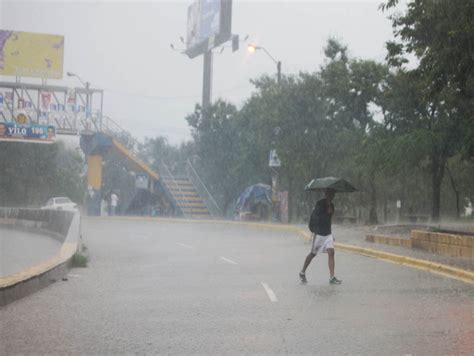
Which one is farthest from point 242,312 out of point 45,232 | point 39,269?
point 45,232

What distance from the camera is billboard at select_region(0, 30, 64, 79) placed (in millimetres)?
18750

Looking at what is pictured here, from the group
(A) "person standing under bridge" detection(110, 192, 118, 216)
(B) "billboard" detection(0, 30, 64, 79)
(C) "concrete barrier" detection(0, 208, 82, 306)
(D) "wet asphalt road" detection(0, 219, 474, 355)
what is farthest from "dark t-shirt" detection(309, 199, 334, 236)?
(A) "person standing under bridge" detection(110, 192, 118, 216)

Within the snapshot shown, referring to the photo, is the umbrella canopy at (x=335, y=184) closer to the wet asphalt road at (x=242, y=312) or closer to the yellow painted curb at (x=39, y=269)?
the wet asphalt road at (x=242, y=312)

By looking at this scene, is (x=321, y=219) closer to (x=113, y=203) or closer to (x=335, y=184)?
(x=335, y=184)

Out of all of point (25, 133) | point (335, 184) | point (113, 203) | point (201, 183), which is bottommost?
point (335, 184)

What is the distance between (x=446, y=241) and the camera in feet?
63.0

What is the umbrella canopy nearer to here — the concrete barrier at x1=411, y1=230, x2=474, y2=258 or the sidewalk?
the sidewalk

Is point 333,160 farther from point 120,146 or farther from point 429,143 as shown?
point 120,146

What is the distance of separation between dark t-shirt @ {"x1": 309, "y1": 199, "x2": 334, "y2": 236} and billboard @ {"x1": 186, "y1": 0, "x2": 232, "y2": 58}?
63.0 meters

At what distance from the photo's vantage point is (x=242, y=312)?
10094 mm

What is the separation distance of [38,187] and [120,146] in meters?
10.7

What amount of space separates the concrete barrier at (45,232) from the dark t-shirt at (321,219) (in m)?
4.81

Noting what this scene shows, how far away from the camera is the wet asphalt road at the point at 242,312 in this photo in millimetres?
7820

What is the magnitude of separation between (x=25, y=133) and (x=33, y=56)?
339 cm
